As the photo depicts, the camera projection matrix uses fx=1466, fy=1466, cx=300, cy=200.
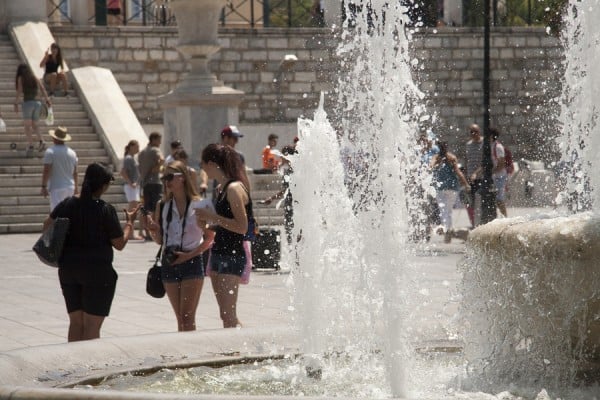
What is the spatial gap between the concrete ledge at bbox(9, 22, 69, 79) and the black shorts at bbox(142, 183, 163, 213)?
698 cm

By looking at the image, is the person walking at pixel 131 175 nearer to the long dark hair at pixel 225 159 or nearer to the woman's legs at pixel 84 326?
the long dark hair at pixel 225 159

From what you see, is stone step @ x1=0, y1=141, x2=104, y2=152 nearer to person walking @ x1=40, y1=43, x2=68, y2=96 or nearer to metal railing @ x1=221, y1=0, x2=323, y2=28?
person walking @ x1=40, y1=43, x2=68, y2=96

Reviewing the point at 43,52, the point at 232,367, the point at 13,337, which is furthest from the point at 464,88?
the point at 232,367

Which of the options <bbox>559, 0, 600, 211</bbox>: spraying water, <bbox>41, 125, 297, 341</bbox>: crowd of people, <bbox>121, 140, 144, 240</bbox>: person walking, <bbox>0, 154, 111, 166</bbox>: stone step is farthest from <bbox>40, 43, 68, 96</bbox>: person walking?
<bbox>41, 125, 297, 341</bbox>: crowd of people

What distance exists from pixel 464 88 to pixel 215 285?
24.1 metres

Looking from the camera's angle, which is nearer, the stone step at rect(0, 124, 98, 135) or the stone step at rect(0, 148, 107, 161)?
the stone step at rect(0, 148, 107, 161)

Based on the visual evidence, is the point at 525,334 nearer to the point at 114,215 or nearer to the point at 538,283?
the point at 538,283

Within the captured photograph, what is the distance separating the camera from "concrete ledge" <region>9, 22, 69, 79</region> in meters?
25.3

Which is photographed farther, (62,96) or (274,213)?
(62,96)

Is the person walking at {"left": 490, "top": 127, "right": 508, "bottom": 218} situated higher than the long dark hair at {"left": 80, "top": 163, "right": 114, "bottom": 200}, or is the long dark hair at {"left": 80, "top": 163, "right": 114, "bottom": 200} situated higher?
the long dark hair at {"left": 80, "top": 163, "right": 114, "bottom": 200}

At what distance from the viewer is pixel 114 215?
8258 mm

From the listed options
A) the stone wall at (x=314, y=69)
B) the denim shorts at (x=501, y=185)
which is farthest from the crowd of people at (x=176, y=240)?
the stone wall at (x=314, y=69)

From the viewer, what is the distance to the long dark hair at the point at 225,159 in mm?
8586

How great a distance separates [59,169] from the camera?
1723 centimetres
